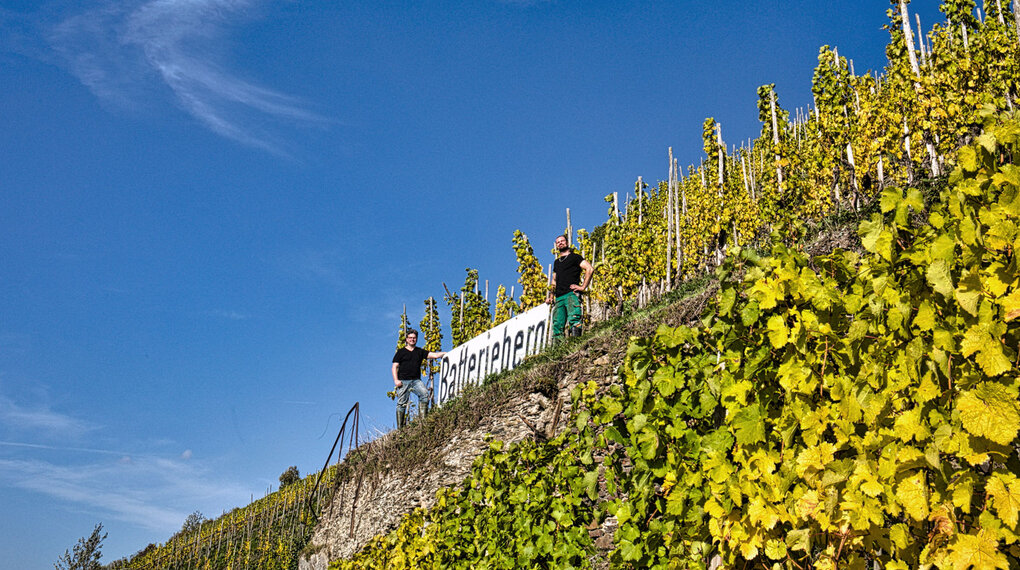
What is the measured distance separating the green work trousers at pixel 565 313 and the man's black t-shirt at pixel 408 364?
2451 mm

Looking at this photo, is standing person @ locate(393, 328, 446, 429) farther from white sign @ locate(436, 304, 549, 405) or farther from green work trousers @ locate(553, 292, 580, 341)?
green work trousers @ locate(553, 292, 580, 341)

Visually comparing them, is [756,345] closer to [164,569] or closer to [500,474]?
[500,474]

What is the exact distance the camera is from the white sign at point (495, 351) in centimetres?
871

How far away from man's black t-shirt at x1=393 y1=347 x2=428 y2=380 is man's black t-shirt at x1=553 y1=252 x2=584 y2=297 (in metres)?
2.72

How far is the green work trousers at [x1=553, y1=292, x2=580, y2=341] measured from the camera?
25.9ft

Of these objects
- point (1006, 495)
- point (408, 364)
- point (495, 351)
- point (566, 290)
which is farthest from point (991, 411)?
point (408, 364)

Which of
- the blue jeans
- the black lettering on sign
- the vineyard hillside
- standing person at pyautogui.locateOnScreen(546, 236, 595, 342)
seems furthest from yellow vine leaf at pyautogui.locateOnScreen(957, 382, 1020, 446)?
the blue jeans

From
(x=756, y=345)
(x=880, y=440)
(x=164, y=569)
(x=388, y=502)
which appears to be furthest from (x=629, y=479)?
(x=164, y=569)

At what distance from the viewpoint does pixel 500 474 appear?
14.3 ft

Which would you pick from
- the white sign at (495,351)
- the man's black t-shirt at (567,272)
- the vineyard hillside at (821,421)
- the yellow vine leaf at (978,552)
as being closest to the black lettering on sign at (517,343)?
the white sign at (495,351)

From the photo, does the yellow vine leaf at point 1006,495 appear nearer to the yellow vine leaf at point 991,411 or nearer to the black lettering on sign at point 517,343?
the yellow vine leaf at point 991,411

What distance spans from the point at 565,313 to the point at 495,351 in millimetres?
1804

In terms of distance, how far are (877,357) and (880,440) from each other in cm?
24

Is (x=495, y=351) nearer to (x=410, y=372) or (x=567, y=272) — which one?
(x=410, y=372)
